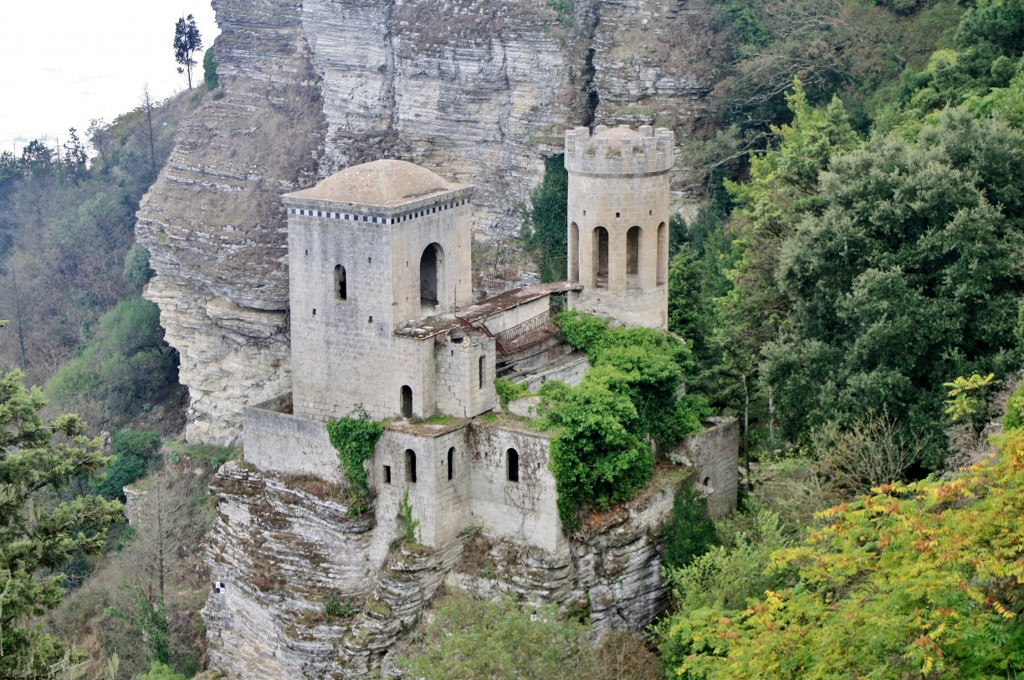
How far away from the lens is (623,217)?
3597 centimetres

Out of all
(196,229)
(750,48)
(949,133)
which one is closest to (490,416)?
(949,133)

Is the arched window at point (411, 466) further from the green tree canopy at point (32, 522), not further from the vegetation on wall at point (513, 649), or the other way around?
the green tree canopy at point (32, 522)

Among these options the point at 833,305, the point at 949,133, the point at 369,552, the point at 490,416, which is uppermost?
the point at 949,133

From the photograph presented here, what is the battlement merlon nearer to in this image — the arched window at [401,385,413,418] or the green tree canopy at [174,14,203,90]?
the arched window at [401,385,413,418]

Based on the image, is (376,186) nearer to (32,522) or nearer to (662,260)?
(662,260)

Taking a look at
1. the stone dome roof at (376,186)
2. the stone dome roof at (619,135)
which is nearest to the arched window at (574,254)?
the stone dome roof at (619,135)

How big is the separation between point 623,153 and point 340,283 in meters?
7.19

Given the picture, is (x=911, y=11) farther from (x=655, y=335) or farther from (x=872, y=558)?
(x=872, y=558)

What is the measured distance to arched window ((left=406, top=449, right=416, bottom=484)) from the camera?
32562 millimetres

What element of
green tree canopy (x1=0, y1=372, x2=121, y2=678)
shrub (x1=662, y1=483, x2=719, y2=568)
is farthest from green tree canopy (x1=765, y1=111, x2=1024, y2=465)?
green tree canopy (x1=0, y1=372, x2=121, y2=678)

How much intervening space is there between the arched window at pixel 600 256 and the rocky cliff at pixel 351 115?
1430cm

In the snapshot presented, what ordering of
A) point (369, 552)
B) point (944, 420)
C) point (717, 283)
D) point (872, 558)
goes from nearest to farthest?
point (872, 558) → point (944, 420) → point (369, 552) → point (717, 283)

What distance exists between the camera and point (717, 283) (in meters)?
43.7

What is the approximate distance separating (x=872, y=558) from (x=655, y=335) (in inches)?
554
